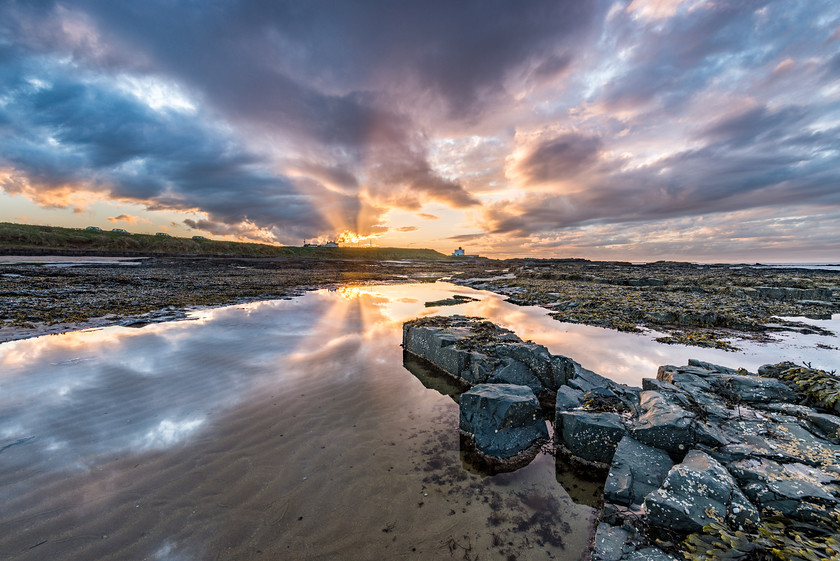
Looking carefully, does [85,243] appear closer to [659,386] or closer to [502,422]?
[502,422]

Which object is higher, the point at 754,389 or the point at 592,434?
the point at 754,389

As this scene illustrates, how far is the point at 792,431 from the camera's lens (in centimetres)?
484

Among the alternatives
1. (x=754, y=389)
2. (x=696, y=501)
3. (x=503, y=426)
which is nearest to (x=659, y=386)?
(x=754, y=389)

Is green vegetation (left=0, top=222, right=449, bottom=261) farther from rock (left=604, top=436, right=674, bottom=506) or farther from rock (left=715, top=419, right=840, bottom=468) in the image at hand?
rock (left=715, top=419, right=840, bottom=468)

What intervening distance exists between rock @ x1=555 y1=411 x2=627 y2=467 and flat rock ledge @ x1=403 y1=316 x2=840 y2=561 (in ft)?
Answer: 0.06

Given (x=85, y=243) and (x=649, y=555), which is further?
(x=85, y=243)

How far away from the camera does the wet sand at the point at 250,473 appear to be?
376 cm

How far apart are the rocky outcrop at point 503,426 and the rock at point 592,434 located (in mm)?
553

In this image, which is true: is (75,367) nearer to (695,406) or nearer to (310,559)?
(310,559)

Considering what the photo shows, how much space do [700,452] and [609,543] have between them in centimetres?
210

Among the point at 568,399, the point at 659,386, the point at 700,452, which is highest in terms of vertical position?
the point at 659,386

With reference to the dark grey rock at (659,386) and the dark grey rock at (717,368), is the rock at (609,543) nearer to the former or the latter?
the dark grey rock at (659,386)

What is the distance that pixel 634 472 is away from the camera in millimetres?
4426

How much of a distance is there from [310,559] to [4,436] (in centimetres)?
633
